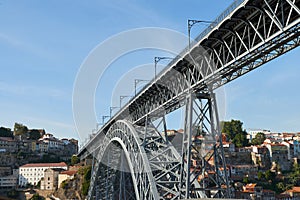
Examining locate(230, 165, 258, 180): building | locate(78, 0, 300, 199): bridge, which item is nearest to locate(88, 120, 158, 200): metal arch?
locate(78, 0, 300, 199): bridge

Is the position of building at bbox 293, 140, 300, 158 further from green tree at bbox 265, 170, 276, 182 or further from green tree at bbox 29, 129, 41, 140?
green tree at bbox 29, 129, 41, 140

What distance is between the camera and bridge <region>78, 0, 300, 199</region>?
1167 centimetres

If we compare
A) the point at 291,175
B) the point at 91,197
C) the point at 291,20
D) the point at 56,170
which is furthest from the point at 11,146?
the point at 291,20

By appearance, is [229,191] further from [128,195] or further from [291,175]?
[291,175]

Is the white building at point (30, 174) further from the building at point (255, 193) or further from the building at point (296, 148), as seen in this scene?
the building at point (296, 148)

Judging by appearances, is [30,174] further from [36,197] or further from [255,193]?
[255,193]

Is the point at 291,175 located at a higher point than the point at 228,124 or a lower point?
lower

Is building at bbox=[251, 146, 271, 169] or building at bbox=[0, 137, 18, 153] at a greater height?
building at bbox=[0, 137, 18, 153]

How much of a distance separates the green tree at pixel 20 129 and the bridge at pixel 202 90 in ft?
288

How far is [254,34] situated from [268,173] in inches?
2597

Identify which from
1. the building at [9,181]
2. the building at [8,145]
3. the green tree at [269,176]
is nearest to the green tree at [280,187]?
the green tree at [269,176]

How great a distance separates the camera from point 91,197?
40.2m

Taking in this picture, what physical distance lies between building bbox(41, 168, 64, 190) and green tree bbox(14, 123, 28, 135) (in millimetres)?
31087

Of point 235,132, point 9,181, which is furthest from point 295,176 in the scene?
point 9,181
